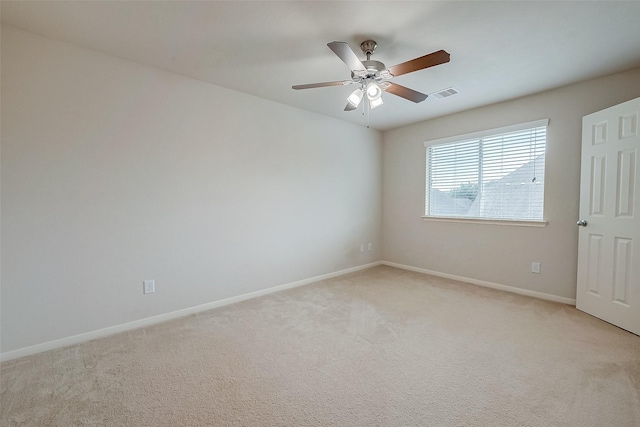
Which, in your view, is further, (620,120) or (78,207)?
(620,120)

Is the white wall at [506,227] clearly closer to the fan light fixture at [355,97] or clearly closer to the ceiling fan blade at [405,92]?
the ceiling fan blade at [405,92]

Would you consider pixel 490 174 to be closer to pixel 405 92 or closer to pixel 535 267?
pixel 535 267

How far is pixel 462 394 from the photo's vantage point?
169cm

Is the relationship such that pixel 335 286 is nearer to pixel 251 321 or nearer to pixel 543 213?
pixel 251 321

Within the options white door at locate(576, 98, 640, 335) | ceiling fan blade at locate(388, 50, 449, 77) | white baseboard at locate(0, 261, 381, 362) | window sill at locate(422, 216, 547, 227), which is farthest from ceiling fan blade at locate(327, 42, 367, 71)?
window sill at locate(422, 216, 547, 227)

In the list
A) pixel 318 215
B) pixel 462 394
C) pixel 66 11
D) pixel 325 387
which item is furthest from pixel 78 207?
pixel 462 394

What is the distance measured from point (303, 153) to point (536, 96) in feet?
9.51

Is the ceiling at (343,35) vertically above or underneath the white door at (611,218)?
above

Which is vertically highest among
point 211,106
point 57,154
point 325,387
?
point 211,106

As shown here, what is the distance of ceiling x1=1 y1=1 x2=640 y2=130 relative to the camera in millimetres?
1844

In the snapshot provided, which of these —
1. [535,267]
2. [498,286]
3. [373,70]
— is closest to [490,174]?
[535,267]

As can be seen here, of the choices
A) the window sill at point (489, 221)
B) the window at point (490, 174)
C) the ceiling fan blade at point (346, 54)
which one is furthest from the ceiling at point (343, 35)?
the window sill at point (489, 221)

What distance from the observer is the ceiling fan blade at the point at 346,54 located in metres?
1.69

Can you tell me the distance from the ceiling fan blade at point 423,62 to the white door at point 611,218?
207 cm
